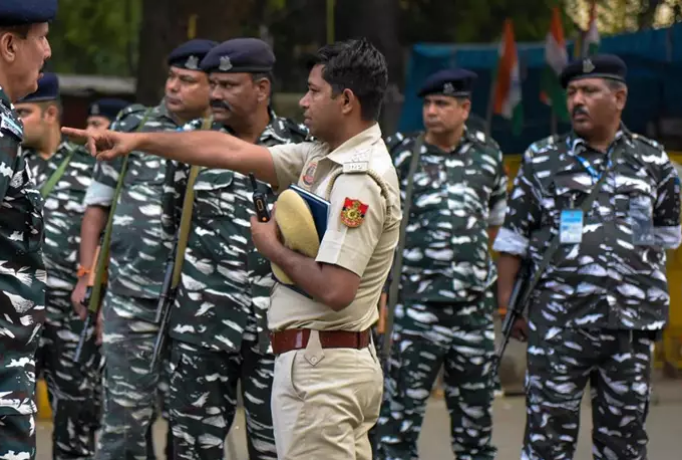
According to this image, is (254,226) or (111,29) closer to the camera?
(254,226)

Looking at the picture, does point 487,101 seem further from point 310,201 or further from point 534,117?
point 310,201

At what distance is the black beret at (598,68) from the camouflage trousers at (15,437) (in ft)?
12.3

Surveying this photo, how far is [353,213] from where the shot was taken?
4426mm

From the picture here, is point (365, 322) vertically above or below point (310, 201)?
below

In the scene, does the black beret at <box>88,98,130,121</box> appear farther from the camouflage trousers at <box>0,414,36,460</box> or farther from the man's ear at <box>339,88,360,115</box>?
the camouflage trousers at <box>0,414,36,460</box>

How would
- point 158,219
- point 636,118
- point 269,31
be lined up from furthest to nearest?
point 269,31
point 636,118
point 158,219

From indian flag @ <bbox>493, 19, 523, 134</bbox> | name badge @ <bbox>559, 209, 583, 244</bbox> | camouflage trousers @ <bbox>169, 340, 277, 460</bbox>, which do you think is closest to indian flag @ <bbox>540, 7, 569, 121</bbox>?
indian flag @ <bbox>493, 19, 523, 134</bbox>

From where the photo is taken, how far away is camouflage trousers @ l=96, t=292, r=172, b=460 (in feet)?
22.8

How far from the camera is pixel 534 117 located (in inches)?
545

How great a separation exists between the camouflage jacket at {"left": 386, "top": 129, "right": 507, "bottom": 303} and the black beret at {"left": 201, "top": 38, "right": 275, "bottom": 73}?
5.48 ft

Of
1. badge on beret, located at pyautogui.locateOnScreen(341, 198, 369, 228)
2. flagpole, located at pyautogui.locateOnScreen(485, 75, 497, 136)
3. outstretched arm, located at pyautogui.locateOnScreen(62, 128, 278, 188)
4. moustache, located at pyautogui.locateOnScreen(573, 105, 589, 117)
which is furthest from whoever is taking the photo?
flagpole, located at pyautogui.locateOnScreen(485, 75, 497, 136)

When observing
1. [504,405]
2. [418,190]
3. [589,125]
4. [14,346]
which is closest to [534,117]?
[504,405]

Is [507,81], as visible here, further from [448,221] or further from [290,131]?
[290,131]

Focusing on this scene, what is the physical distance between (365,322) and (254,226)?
52cm
